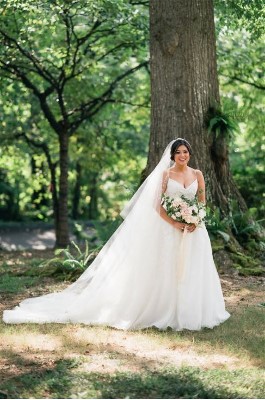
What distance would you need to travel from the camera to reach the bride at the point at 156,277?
732 cm

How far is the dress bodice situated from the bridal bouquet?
0.12 m

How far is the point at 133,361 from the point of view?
5.86 metres

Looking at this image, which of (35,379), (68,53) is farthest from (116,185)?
(35,379)

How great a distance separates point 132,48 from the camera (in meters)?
15.2

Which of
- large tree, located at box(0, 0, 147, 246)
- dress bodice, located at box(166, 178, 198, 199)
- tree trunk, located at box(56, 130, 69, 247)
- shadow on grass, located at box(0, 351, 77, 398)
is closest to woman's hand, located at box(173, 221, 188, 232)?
dress bodice, located at box(166, 178, 198, 199)

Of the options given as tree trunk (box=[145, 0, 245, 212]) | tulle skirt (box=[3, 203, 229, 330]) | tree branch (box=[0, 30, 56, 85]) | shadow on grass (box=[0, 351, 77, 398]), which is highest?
tree branch (box=[0, 30, 56, 85])

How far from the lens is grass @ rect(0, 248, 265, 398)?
5.07m

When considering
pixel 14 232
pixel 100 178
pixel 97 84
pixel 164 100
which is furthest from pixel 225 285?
pixel 100 178

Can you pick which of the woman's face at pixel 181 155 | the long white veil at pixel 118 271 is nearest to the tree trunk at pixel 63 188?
the long white veil at pixel 118 271

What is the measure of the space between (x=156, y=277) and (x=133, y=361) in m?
1.77

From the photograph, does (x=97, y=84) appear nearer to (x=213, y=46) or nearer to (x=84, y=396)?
(x=213, y=46)

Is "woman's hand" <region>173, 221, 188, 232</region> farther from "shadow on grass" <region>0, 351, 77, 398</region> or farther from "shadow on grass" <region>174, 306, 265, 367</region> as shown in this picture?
"shadow on grass" <region>0, 351, 77, 398</region>

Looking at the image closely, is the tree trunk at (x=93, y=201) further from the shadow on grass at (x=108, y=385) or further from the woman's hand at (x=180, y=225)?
the shadow on grass at (x=108, y=385)

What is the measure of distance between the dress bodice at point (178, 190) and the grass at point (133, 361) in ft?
5.34
